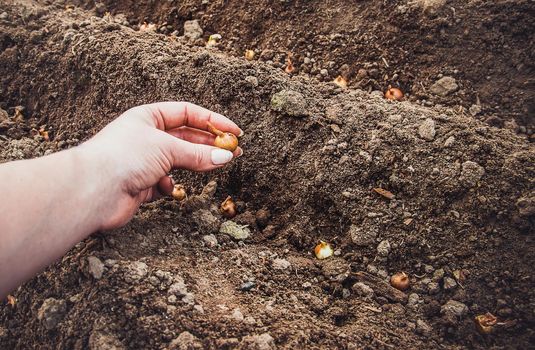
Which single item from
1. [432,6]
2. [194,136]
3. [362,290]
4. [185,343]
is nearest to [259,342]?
[185,343]

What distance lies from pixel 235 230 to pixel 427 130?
1.09 m

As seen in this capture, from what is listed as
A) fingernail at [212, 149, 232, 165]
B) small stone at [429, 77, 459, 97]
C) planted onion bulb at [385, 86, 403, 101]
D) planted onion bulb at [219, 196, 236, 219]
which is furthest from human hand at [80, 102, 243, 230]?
small stone at [429, 77, 459, 97]

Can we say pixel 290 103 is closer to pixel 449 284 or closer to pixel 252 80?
pixel 252 80

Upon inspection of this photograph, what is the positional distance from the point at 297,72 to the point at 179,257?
4.87ft

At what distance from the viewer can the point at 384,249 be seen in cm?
219

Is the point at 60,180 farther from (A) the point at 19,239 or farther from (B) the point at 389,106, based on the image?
(B) the point at 389,106

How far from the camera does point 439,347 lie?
75.7 inches

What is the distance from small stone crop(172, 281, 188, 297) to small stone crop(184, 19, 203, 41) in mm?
1972

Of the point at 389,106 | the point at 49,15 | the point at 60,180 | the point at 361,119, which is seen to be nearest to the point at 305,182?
the point at 361,119

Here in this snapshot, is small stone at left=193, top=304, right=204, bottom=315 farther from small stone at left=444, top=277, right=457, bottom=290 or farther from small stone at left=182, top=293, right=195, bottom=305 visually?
small stone at left=444, top=277, right=457, bottom=290

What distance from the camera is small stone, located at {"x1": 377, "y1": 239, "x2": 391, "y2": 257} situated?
2.19m

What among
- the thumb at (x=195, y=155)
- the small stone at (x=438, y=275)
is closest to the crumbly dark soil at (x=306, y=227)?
the small stone at (x=438, y=275)

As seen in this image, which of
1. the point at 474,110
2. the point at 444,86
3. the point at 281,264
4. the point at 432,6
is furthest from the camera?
the point at 432,6

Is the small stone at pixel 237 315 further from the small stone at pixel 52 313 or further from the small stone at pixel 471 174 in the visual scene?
the small stone at pixel 471 174
